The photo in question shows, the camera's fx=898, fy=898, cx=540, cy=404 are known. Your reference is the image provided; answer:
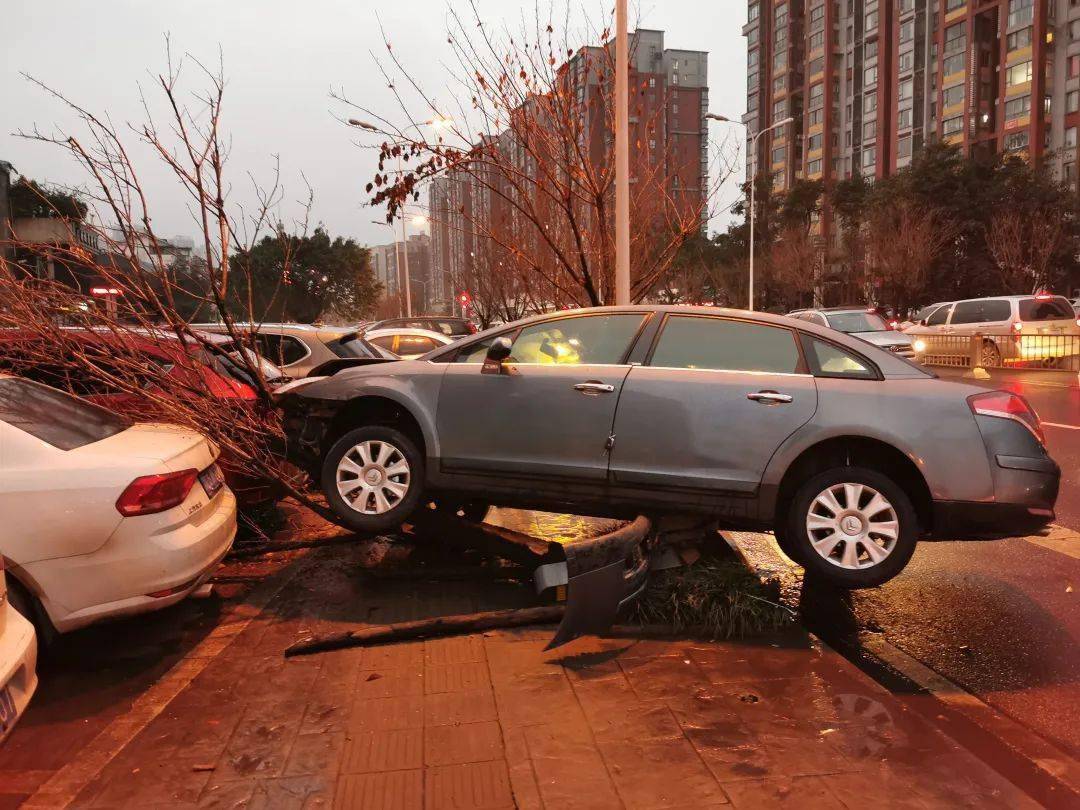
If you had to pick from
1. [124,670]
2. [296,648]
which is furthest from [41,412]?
[296,648]

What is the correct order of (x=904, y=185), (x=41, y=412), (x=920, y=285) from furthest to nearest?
(x=904, y=185)
(x=920, y=285)
(x=41, y=412)

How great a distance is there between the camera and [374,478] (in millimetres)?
5488

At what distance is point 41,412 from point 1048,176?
158 ft

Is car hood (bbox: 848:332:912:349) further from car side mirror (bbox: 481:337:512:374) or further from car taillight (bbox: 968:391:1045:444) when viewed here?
car side mirror (bbox: 481:337:512:374)

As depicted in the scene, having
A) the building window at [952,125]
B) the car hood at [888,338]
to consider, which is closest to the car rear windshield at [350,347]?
the car hood at [888,338]

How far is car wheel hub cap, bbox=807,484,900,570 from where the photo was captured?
4.77m

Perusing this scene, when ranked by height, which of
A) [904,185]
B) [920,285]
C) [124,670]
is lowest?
[124,670]

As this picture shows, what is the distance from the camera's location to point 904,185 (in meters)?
43.8

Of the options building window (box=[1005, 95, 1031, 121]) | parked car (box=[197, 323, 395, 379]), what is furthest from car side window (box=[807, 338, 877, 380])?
building window (box=[1005, 95, 1031, 121])

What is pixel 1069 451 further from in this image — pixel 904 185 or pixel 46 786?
pixel 904 185

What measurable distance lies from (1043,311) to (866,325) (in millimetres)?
4733

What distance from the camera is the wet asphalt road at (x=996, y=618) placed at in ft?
13.4

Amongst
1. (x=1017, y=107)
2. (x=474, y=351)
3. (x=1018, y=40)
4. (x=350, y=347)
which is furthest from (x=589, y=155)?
(x=1018, y=40)

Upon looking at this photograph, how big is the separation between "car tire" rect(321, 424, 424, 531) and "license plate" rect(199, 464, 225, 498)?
624mm
